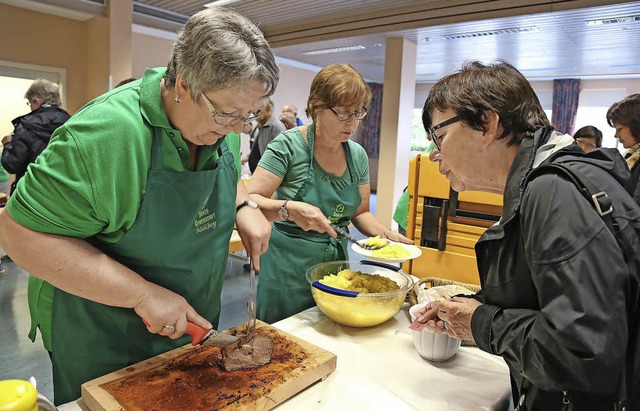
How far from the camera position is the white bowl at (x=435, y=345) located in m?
1.18

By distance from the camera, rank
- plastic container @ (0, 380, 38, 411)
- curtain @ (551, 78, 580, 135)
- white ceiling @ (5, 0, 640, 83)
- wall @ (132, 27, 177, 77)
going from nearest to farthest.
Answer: plastic container @ (0, 380, 38, 411) < white ceiling @ (5, 0, 640, 83) < wall @ (132, 27, 177, 77) < curtain @ (551, 78, 580, 135)

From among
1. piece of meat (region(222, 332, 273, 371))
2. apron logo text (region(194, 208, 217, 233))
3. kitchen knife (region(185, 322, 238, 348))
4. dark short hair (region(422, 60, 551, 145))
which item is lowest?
piece of meat (region(222, 332, 273, 371))

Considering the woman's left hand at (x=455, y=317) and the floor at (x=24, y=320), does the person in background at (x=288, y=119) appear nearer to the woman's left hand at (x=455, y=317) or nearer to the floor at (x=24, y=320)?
the floor at (x=24, y=320)

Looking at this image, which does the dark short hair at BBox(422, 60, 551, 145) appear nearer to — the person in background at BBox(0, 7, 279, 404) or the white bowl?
the person in background at BBox(0, 7, 279, 404)

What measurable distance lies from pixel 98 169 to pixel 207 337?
0.46 meters

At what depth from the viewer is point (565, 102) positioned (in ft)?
35.3

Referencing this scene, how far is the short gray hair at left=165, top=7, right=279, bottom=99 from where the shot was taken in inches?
35.9

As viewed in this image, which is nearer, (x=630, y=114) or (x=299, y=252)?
(x=299, y=252)

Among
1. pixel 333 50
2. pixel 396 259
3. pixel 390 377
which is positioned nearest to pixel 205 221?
pixel 390 377

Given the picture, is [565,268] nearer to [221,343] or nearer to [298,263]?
[221,343]

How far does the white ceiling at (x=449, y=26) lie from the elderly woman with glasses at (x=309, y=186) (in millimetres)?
4687

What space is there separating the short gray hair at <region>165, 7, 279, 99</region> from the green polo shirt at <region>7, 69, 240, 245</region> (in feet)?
0.44

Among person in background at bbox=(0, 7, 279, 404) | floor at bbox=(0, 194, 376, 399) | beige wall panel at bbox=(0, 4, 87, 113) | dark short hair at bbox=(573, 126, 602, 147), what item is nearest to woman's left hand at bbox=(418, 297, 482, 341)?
person in background at bbox=(0, 7, 279, 404)

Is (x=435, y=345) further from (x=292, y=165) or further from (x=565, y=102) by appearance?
(x=565, y=102)
